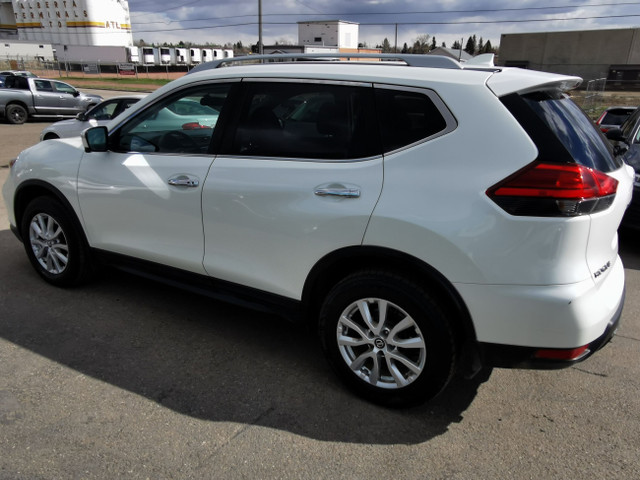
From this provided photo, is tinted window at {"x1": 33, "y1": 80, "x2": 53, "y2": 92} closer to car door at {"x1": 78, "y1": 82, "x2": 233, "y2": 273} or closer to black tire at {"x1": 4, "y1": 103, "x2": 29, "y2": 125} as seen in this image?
black tire at {"x1": 4, "y1": 103, "x2": 29, "y2": 125}

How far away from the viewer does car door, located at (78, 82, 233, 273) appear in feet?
10.6

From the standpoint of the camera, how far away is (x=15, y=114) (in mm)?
18125

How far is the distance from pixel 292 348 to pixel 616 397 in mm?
2028

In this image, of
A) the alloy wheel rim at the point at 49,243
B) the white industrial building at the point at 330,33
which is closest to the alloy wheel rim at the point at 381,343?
the alloy wheel rim at the point at 49,243

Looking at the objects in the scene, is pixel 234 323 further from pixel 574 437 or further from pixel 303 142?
pixel 574 437

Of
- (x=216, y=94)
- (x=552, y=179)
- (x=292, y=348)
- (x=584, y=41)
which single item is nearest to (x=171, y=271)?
(x=292, y=348)

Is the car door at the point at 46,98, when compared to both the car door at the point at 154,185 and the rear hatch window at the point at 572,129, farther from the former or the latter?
the rear hatch window at the point at 572,129

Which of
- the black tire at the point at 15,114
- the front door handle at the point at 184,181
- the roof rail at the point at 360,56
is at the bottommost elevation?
the black tire at the point at 15,114

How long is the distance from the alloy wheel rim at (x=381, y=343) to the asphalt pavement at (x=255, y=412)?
8.9 inches

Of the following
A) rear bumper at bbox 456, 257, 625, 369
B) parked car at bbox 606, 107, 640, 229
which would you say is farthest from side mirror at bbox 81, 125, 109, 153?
parked car at bbox 606, 107, 640, 229

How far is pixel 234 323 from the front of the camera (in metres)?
3.80

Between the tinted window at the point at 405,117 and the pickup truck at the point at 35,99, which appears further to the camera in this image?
the pickup truck at the point at 35,99

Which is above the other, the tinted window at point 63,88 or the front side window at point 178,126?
the front side window at point 178,126

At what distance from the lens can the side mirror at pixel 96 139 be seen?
11.9ft
